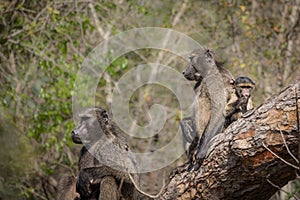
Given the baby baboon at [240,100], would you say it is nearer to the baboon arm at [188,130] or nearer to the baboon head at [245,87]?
the baboon head at [245,87]

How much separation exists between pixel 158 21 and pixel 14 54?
725 centimetres

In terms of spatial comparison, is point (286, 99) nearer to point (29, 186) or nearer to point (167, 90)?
point (29, 186)

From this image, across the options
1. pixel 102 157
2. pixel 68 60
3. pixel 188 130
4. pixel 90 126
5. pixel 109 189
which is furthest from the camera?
pixel 68 60

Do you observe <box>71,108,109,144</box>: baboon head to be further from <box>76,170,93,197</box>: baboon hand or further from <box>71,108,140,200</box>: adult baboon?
<box>76,170,93,197</box>: baboon hand

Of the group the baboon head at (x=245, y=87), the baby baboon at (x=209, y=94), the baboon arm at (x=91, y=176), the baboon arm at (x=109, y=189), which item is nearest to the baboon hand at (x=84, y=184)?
the baboon arm at (x=91, y=176)

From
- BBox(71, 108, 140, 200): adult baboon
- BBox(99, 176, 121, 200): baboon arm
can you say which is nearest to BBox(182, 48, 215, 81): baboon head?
BBox(71, 108, 140, 200): adult baboon

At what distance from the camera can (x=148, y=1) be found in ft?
49.9

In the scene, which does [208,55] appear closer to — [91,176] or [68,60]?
[91,176]

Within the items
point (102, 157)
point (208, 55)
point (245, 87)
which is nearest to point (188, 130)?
point (208, 55)

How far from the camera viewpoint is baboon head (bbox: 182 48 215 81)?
7.61 meters

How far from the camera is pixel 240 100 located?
689 cm

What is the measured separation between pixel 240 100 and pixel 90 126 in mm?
1729

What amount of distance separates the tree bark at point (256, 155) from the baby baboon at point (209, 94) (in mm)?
1414

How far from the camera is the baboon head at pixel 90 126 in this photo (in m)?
6.95
